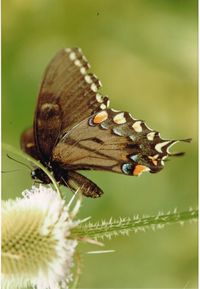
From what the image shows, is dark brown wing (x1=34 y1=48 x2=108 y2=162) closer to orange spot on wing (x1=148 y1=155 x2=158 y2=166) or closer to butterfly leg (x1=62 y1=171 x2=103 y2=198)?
butterfly leg (x1=62 y1=171 x2=103 y2=198)

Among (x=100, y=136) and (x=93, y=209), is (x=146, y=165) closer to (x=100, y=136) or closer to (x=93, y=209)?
(x=100, y=136)

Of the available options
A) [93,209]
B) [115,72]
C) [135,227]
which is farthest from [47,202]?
[115,72]

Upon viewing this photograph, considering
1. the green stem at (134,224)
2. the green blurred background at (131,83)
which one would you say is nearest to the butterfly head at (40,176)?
the green stem at (134,224)

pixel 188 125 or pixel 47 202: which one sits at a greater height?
pixel 188 125

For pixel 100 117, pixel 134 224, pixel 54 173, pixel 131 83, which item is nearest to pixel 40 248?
pixel 134 224

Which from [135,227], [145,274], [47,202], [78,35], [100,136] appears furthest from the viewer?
[78,35]

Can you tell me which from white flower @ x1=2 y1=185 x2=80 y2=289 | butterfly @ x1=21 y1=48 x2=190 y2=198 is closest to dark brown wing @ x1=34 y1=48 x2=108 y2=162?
butterfly @ x1=21 y1=48 x2=190 y2=198
